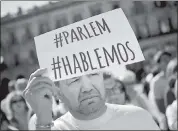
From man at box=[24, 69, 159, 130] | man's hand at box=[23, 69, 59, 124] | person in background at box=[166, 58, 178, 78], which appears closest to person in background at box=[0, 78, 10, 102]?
person in background at box=[166, 58, 178, 78]

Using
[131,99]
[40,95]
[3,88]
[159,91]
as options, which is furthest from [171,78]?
[40,95]

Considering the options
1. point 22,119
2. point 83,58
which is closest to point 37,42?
point 83,58

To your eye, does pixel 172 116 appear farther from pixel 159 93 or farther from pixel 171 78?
pixel 159 93

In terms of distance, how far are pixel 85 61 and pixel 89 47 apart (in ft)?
0.25

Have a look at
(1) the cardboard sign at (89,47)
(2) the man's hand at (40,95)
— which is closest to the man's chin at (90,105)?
(1) the cardboard sign at (89,47)

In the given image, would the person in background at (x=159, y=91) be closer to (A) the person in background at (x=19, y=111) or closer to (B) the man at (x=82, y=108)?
(A) the person in background at (x=19, y=111)

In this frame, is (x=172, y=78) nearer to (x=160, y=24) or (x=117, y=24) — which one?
(x=117, y=24)

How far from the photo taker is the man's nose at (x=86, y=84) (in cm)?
205

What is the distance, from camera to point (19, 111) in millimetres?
4984

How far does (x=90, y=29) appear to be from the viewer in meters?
2.05

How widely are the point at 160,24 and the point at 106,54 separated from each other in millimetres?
37933

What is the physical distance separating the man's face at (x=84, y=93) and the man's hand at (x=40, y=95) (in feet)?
0.82

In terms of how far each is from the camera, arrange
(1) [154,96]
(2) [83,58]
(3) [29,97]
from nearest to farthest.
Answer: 1. (3) [29,97]
2. (2) [83,58]
3. (1) [154,96]

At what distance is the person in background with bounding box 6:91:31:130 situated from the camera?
4949 mm
